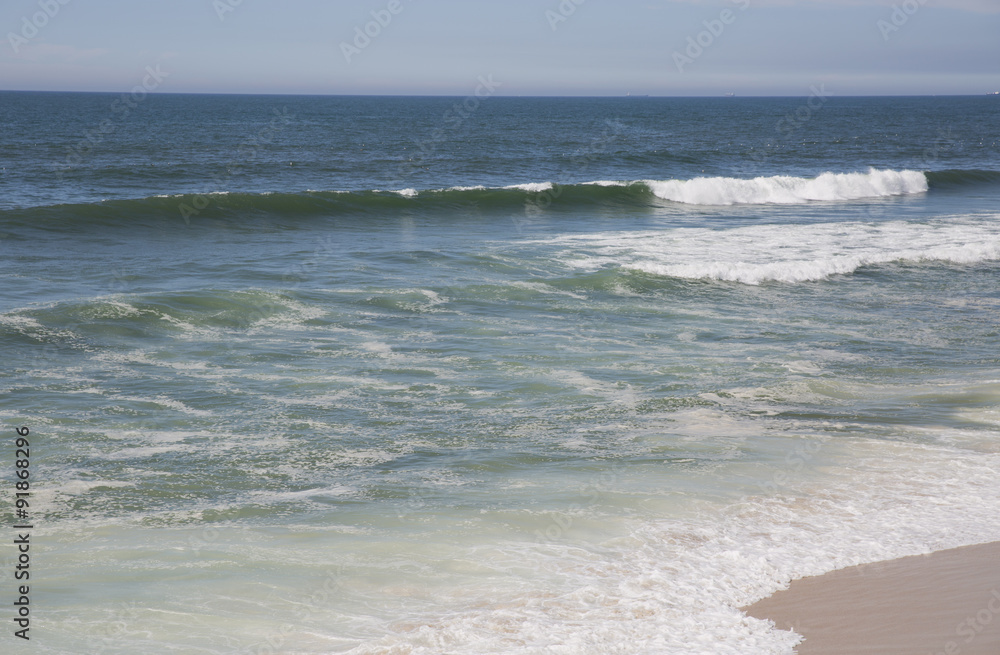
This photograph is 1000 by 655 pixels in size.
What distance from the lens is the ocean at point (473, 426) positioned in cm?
427

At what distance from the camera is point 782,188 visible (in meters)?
27.0

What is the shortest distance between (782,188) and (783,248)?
10.9m

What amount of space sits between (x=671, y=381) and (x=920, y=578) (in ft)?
13.3

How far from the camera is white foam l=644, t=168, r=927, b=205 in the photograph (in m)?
25.7

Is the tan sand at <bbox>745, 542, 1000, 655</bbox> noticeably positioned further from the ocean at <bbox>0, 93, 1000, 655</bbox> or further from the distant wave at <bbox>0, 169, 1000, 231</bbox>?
the distant wave at <bbox>0, 169, 1000, 231</bbox>

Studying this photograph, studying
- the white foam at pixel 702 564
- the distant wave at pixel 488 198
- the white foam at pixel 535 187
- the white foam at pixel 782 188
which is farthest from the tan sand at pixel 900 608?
the white foam at pixel 782 188

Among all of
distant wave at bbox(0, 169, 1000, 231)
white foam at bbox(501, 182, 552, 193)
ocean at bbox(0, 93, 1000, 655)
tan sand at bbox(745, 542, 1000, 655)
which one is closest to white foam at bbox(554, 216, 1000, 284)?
ocean at bbox(0, 93, 1000, 655)

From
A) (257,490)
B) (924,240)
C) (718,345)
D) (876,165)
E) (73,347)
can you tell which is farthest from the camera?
(876,165)

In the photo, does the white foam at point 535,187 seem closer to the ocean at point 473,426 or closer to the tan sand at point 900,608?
the ocean at point 473,426

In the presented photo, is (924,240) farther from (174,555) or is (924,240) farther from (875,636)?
(174,555)

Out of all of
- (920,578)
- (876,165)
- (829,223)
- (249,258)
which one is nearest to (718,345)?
(920,578)

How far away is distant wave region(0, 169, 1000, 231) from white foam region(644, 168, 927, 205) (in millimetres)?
31

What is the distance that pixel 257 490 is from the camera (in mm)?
5719

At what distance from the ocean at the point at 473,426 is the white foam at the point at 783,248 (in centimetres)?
12
